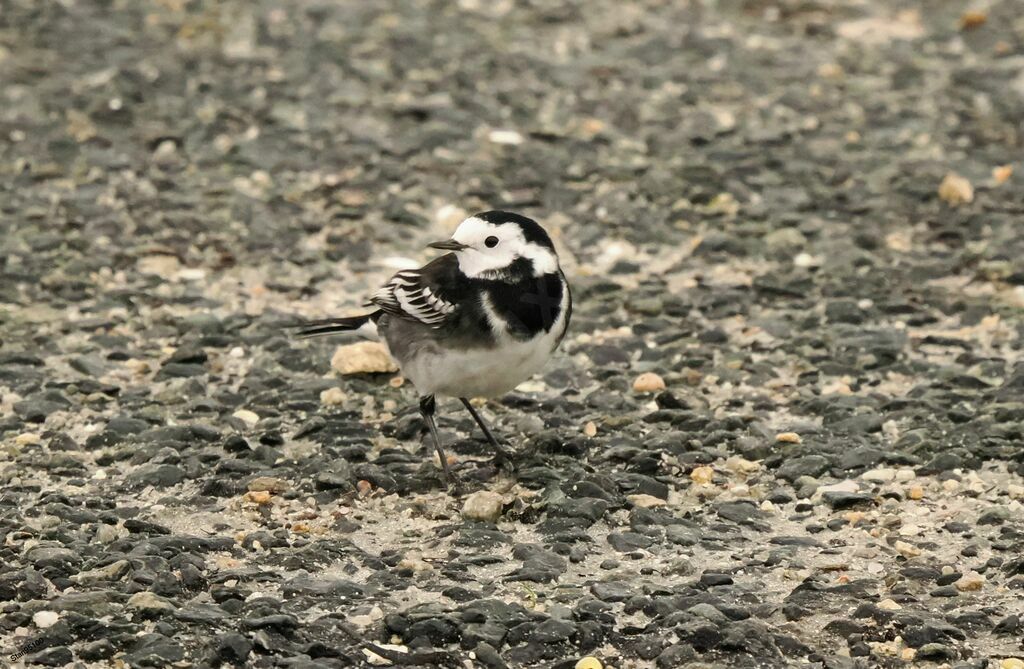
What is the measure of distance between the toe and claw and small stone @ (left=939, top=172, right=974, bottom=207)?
3.60 metres

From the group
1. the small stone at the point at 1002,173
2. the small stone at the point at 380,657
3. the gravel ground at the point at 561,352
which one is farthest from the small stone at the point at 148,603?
the small stone at the point at 1002,173

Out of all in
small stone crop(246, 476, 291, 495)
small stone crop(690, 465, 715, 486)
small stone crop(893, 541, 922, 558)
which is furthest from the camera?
small stone crop(690, 465, 715, 486)

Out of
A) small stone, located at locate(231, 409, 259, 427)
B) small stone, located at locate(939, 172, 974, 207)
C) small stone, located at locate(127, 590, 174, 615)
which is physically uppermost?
small stone, located at locate(939, 172, 974, 207)

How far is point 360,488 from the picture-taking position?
6.38 meters

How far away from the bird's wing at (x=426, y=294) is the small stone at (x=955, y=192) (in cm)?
371

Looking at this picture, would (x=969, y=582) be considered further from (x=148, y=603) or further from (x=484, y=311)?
(x=148, y=603)

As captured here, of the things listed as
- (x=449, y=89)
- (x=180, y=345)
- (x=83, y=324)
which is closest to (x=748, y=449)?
(x=180, y=345)

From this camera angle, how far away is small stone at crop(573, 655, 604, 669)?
16.9ft

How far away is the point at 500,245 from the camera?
6.27 m

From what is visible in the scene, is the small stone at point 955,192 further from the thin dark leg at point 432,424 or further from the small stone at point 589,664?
the small stone at point 589,664

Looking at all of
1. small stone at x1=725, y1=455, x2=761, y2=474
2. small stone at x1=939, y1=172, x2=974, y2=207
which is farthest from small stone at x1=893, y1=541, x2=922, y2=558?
small stone at x1=939, y1=172, x2=974, y2=207

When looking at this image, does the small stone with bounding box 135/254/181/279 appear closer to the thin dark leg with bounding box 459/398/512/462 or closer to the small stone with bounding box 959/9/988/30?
the thin dark leg with bounding box 459/398/512/462

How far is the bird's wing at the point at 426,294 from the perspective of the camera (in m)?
6.21

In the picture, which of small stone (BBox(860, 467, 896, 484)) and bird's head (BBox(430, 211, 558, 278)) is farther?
small stone (BBox(860, 467, 896, 484))
